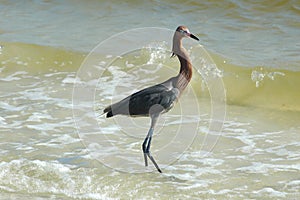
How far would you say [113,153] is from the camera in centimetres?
668

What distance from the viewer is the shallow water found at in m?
5.84

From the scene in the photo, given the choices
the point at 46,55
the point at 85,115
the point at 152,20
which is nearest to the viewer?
the point at 85,115

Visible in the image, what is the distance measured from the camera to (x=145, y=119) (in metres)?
7.71

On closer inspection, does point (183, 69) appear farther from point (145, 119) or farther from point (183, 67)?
point (145, 119)

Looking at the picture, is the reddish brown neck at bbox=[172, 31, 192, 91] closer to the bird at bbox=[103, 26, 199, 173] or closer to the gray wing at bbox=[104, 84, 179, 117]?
the bird at bbox=[103, 26, 199, 173]

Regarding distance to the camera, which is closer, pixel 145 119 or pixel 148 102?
pixel 148 102

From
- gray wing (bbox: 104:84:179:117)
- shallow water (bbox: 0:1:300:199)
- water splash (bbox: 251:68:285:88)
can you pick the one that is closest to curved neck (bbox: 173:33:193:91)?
gray wing (bbox: 104:84:179:117)

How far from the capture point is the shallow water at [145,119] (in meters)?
5.84

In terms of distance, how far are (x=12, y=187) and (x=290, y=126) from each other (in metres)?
3.16

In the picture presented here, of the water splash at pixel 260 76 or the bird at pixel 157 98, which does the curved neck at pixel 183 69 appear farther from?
the water splash at pixel 260 76

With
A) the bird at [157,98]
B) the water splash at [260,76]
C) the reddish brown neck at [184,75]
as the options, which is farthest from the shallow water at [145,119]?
the reddish brown neck at [184,75]

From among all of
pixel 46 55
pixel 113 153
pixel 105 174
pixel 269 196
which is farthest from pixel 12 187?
pixel 46 55

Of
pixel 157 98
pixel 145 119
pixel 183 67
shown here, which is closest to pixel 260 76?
pixel 145 119

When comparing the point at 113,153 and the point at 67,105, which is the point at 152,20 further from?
the point at 113,153
